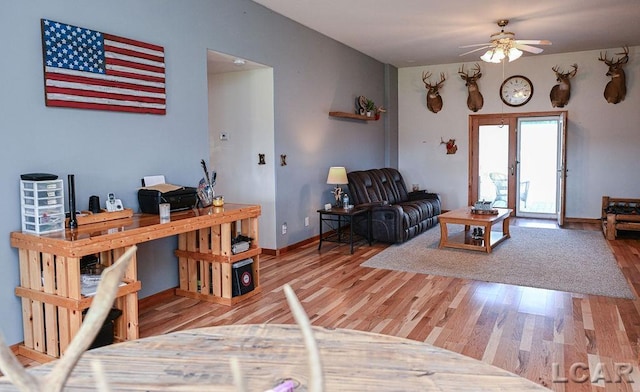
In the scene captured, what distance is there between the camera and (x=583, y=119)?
7727mm

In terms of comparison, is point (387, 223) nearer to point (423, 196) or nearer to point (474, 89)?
point (423, 196)

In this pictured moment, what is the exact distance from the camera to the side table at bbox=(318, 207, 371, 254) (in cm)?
570

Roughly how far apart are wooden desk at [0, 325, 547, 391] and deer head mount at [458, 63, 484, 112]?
790 cm

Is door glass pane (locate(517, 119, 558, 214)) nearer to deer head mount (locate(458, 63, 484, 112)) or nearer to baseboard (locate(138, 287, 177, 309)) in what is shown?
deer head mount (locate(458, 63, 484, 112))

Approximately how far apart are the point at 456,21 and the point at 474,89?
2.82 m

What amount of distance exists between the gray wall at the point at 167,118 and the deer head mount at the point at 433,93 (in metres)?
2.31

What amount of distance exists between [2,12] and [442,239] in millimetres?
4839

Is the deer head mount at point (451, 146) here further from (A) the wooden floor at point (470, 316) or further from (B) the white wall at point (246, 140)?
(B) the white wall at point (246, 140)

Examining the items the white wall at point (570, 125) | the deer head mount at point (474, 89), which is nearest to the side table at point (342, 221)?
the white wall at point (570, 125)

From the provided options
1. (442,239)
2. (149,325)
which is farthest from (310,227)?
(149,325)

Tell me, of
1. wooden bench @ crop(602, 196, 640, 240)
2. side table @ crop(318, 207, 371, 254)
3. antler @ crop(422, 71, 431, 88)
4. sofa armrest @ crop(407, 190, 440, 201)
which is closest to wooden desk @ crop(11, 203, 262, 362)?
side table @ crop(318, 207, 371, 254)

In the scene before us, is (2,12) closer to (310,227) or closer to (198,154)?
(198,154)

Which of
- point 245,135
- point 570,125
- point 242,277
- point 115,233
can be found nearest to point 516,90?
point 570,125

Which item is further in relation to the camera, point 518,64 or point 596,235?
point 518,64
